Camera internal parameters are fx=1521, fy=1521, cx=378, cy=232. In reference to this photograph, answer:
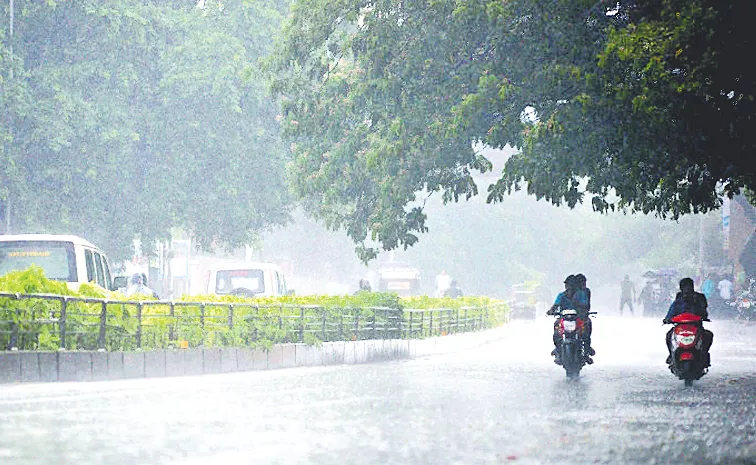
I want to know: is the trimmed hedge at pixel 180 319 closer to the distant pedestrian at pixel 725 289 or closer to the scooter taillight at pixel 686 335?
the scooter taillight at pixel 686 335

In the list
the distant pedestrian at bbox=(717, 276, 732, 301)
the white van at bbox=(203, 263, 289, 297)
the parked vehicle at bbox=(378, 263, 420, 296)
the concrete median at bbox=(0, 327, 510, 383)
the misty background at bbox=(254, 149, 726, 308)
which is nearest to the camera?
the concrete median at bbox=(0, 327, 510, 383)

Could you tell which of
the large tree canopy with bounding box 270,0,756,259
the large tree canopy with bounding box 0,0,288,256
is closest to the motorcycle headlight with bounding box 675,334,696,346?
the large tree canopy with bounding box 270,0,756,259

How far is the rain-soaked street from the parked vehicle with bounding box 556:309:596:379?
0.82ft

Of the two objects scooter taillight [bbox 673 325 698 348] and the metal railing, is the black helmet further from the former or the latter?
the metal railing

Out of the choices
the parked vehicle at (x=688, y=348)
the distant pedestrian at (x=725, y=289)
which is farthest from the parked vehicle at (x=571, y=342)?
the distant pedestrian at (x=725, y=289)

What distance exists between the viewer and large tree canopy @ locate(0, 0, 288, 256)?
144 ft

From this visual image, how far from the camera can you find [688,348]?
20.6 metres

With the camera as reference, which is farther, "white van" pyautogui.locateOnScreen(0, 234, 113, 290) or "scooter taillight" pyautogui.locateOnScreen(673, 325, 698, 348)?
"white van" pyautogui.locateOnScreen(0, 234, 113, 290)

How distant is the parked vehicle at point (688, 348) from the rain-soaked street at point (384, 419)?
9.5 inches

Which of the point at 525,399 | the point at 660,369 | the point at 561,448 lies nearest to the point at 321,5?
the point at 660,369

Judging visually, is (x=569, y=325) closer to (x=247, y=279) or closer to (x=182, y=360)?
(x=182, y=360)

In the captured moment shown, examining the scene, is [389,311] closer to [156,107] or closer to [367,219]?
[367,219]

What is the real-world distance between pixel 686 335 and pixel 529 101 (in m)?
6.45

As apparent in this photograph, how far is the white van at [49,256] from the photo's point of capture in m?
24.0
